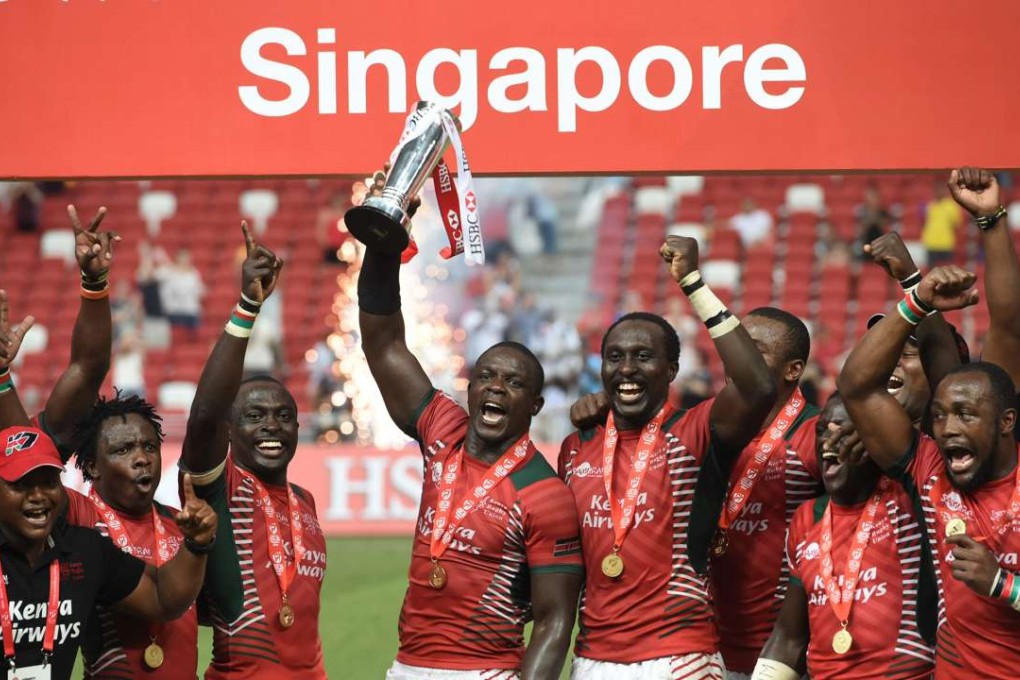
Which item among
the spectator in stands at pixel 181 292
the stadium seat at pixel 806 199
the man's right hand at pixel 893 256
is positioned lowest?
the man's right hand at pixel 893 256

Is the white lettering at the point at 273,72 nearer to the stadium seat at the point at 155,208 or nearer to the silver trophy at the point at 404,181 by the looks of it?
the silver trophy at the point at 404,181

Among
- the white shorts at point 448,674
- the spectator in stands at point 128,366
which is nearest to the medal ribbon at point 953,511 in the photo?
the white shorts at point 448,674

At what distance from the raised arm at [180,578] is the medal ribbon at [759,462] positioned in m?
1.97

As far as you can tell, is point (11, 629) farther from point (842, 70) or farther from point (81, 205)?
point (81, 205)

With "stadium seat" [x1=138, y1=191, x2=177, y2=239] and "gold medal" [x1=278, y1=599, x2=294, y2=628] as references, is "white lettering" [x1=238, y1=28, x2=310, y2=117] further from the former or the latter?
"stadium seat" [x1=138, y1=191, x2=177, y2=239]

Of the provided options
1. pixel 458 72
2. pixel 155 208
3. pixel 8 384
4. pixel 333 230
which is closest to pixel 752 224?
pixel 333 230

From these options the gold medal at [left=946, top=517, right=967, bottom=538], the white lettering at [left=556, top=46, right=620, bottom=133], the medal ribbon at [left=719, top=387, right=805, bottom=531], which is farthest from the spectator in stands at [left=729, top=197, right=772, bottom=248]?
the gold medal at [left=946, top=517, right=967, bottom=538]

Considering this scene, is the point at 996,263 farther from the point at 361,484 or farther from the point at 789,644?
the point at 361,484

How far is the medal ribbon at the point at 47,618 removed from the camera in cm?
517

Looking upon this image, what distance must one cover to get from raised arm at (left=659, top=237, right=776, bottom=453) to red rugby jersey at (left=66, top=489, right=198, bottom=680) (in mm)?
2119

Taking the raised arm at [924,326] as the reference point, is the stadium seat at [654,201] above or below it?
above

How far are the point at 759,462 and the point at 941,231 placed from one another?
595 inches

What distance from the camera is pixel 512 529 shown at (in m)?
5.79

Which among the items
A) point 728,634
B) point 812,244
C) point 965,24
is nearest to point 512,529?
point 728,634
